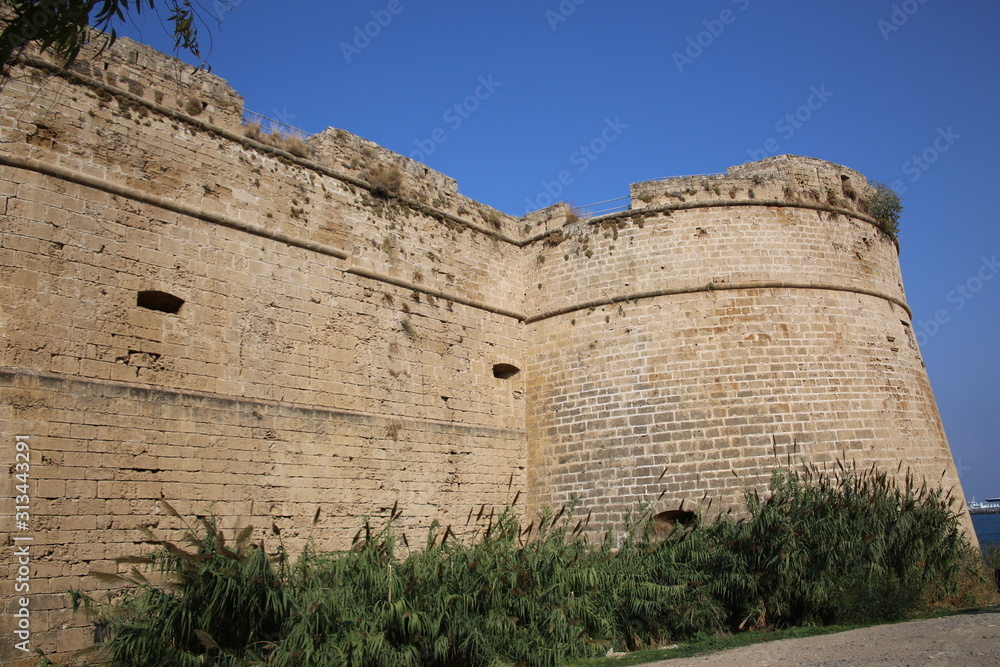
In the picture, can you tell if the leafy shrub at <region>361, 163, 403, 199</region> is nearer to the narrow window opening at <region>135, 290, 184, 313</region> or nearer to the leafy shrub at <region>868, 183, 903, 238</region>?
the narrow window opening at <region>135, 290, 184, 313</region>

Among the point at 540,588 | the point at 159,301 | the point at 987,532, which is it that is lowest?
the point at 540,588

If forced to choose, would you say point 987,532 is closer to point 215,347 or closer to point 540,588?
point 540,588

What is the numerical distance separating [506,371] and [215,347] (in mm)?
4474

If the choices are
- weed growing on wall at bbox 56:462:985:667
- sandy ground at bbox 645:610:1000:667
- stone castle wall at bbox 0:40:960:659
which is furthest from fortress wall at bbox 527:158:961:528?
sandy ground at bbox 645:610:1000:667

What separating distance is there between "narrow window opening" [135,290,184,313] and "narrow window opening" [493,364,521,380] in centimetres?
464

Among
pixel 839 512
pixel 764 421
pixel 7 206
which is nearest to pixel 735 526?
pixel 839 512

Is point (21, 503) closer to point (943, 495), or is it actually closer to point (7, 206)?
point (7, 206)

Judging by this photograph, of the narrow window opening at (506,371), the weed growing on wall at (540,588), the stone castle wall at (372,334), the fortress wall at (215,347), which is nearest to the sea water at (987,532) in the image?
the weed growing on wall at (540,588)

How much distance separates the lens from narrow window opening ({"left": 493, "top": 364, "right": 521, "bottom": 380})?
37.2ft

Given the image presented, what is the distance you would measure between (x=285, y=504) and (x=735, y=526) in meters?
4.70

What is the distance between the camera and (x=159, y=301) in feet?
26.2

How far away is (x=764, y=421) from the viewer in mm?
9906

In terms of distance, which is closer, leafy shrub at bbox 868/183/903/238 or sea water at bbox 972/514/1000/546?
leafy shrub at bbox 868/183/903/238

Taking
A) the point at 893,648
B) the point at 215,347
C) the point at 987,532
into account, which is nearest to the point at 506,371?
the point at 215,347
